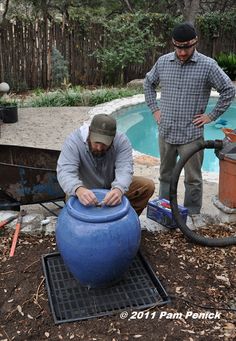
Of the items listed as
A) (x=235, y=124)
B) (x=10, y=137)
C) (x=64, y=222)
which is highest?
(x=64, y=222)

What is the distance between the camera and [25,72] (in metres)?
10.4

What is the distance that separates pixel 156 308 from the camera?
2.59 metres

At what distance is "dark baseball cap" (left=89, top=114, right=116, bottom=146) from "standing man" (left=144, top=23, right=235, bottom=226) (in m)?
0.91

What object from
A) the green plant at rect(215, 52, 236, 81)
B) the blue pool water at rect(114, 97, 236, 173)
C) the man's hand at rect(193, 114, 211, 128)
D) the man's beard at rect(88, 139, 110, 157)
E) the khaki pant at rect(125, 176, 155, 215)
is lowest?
the blue pool water at rect(114, 97, 236, 173)

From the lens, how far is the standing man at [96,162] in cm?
271

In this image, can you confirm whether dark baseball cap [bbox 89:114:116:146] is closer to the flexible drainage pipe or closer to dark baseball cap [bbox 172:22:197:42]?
the flexible drainage pipe

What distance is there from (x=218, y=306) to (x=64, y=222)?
1.12 m

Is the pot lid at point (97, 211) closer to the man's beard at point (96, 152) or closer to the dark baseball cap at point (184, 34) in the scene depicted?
the man's beard at point (96, 152)

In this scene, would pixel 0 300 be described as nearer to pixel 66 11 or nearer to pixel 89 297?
pixel 89 297

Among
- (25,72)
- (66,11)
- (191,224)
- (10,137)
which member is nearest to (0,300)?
(191,224)

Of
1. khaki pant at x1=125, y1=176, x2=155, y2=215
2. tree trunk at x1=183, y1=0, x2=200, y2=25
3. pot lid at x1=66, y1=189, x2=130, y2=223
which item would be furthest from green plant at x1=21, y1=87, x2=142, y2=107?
pot lid at x1=66, y1=189, x2=130, y2=223

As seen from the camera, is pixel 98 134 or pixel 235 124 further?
pixel 235 124

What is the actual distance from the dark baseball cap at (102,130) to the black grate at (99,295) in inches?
38.2

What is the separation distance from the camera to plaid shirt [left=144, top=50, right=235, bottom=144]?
333 centimetres
